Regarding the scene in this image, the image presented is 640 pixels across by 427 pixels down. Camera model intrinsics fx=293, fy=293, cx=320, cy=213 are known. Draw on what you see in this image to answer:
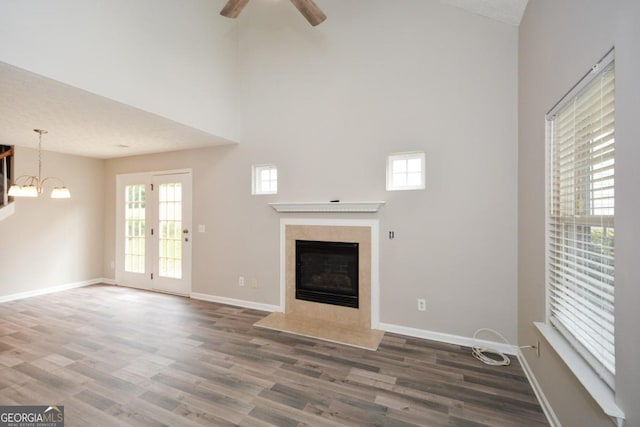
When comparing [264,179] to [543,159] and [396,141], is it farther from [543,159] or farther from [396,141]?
[543,159]

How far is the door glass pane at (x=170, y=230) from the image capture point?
197 inches

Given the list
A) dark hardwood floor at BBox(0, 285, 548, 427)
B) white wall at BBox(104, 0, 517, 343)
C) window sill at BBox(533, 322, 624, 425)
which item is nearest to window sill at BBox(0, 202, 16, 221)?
dark hardwood floor at BBox(0, 285, 548, 427)

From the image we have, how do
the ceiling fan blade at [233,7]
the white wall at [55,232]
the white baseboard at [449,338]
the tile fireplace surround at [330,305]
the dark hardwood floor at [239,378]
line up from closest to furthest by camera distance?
the dark hardwood floor at [239,378] < the ceiling fan blade at [233,7] < the white baseboard at [449,338] < the tile fireplace surround at [330,305] < the white wall at [55,232]

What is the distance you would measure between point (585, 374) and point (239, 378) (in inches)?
92.4

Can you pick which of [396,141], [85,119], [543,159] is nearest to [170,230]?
[85,119]

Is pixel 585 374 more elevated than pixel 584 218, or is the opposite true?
pixel 584 218

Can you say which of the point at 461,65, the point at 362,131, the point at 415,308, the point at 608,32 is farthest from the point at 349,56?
the point at 415,308

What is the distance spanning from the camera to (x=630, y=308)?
117 cm

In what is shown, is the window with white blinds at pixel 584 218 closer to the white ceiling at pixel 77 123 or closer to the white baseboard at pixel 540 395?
the white baseboard at pixel 540 395

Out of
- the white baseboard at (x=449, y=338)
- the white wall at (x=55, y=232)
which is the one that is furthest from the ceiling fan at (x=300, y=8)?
the white wall at (x=55, y=232)

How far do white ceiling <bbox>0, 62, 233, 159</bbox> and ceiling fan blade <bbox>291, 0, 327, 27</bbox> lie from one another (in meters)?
1.86

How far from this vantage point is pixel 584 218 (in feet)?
5.51

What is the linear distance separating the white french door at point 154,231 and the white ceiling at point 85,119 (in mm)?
686

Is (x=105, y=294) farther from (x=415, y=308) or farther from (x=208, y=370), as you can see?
(x=415, y=308)
